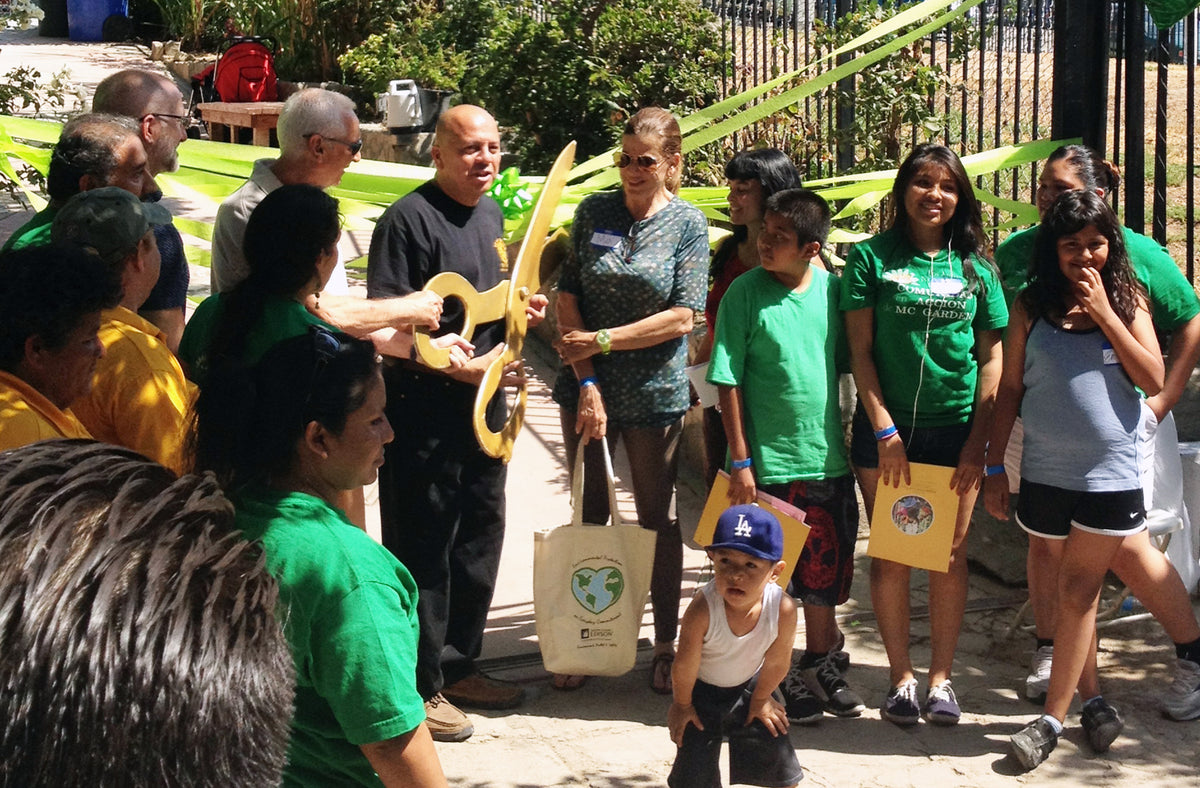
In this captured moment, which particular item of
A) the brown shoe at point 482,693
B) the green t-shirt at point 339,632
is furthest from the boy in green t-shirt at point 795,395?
the green t-shirt at point 339,632

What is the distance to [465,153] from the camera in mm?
4273

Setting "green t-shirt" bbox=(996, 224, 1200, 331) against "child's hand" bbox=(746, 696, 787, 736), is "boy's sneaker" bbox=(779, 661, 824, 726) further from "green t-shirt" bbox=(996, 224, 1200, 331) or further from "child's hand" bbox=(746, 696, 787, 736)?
"green t-shirt" bbox=(996, 224, 1200, 331)

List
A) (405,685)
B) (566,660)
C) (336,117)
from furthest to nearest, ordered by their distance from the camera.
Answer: (566,660)
(336,117)
(405,685)

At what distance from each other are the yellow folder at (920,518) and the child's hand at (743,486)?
16.0 inches

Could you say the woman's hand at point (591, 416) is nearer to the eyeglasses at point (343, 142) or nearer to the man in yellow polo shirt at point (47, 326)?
the eyeglasses at point (343, 142)

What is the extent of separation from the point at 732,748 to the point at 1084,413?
147 centimetres

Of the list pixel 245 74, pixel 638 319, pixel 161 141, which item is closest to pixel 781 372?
pixel 638 319

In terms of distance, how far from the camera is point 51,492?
2.86 feet

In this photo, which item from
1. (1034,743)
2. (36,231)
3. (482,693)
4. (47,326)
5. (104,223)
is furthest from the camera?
(482,693)

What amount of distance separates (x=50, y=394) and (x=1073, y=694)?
10.1ft

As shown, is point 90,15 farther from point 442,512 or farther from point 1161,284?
point 1161,284

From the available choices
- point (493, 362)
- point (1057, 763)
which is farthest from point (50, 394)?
point (1057, 763)

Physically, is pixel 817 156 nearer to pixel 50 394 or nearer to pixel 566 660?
pixel 566 660

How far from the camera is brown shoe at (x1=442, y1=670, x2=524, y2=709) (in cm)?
456
